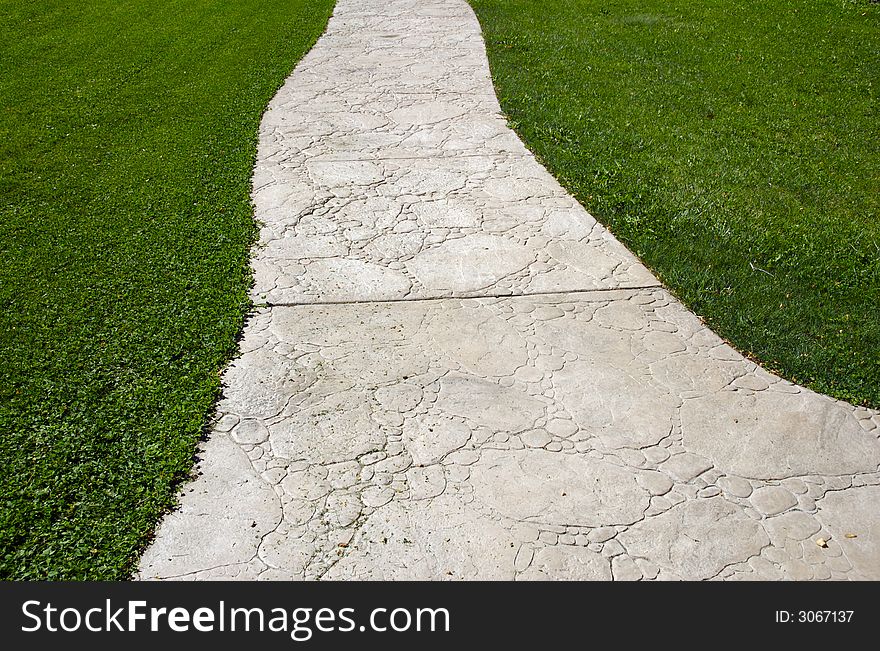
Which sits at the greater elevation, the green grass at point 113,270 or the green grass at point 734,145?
the green grass at point 113,270

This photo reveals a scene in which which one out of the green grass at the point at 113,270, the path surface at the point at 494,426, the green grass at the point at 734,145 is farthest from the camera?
the green grass at the point at 734,145

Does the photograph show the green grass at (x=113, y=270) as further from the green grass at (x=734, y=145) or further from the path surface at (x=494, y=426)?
the green grass at (x=734, y=145)

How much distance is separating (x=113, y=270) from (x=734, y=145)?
4.38 meters

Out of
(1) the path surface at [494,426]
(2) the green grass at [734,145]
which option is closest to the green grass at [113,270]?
(1) the path surface at [494,426]

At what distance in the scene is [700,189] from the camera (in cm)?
529

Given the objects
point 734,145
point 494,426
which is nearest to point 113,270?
point 494,426

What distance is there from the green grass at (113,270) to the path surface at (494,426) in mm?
187

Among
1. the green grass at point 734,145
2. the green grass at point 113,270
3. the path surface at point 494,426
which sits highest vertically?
the green grass at point 113,270

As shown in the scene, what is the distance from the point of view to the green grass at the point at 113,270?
2.84 metres

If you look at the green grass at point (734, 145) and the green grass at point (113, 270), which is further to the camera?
the green grass at point (734, 145)

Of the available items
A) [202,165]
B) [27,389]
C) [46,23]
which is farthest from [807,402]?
[46,23]

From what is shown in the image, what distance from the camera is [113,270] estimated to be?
4.29 metres
